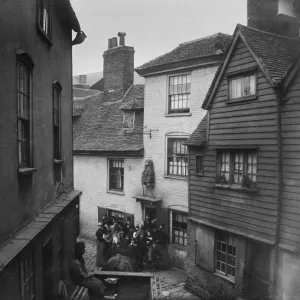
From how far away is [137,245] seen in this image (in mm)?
15352

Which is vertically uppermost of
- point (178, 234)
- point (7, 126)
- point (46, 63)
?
point (46, 63)

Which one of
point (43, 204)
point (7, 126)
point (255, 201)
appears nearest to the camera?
point (7, 126)

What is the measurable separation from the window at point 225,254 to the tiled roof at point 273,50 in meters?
5.39

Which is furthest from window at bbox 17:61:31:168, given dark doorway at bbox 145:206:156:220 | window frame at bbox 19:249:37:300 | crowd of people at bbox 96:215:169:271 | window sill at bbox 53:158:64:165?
dark doorway at bbox 145:206:156:220

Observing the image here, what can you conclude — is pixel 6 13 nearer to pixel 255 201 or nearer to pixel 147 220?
pixel 255 201

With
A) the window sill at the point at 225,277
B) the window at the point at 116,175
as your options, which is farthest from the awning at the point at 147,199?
the window sill at the point at 225,277

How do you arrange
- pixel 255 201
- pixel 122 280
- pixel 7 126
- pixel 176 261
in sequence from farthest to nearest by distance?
pixel 176 261
pixel 255 201
pixel 122 280
pixel 7 126

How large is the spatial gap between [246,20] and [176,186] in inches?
301

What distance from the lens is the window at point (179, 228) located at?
16.5 m

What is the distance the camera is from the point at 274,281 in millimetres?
10391

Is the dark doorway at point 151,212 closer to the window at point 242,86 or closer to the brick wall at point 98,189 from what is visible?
the brick wall at point 98,189

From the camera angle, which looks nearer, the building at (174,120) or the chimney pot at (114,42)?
the building at (174,120)

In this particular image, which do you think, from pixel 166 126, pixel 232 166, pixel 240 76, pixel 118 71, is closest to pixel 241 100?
pixel 240 76

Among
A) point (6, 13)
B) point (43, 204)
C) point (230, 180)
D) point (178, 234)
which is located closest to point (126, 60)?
point (178, 234)
